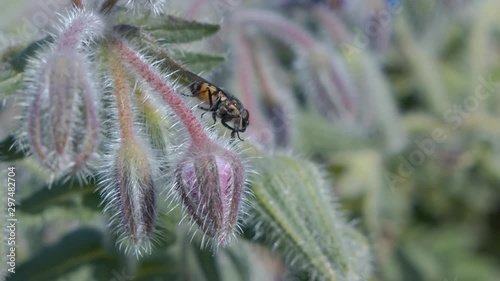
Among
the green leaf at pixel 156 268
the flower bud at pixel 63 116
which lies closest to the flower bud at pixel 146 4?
the flower bud at pixel 63 116

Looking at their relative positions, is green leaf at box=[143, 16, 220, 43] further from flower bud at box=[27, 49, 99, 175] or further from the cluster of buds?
flower bud at box=[27, 49, 99, 175]

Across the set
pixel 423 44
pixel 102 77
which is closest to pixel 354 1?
pixel 423 44

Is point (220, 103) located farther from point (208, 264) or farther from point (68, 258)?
point (68, 258)

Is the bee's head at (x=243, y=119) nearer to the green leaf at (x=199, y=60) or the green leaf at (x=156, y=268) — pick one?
the green leaf at (x=199, y=60)

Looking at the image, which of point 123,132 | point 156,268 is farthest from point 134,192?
point 156,268

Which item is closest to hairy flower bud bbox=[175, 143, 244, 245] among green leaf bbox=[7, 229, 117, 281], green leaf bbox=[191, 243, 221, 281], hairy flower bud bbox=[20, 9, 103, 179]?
hairy flower bud bbox=[20, 9, 103, 179]

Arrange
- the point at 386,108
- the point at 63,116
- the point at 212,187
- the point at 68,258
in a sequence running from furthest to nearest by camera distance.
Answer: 1. the point at 386,108
2. the point at 68,258
3. the point at 212,187
4. the point at 63,116
